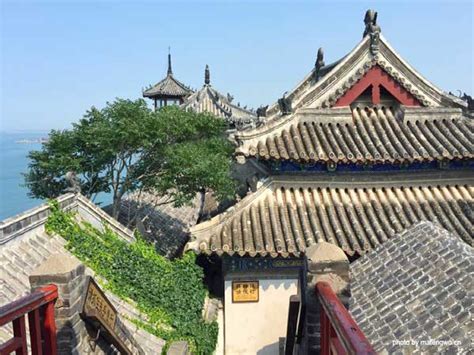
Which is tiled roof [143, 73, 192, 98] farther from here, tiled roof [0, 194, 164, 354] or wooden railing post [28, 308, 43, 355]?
wooden railing post [28, 308, 43, 355]

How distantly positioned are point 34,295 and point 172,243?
1311 centimetres

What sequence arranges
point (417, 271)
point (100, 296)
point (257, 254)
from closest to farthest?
point (417, 271) → point (100, 296) → point (257, 254)

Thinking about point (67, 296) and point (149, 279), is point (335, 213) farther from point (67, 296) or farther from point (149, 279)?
point (67, 296)

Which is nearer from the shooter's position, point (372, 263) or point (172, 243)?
point (372, 263)

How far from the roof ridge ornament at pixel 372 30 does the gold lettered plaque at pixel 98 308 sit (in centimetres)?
830

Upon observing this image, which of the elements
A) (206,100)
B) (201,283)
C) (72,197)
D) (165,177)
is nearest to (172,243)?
(165,177)

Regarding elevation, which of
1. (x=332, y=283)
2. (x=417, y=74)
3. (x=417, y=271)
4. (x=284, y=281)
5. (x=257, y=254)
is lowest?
(x=284, y=281)

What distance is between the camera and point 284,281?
374 inches

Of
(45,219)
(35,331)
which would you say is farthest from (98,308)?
(45,219)

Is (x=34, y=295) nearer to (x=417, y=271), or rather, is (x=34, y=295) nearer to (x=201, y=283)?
(x=417, y=271)

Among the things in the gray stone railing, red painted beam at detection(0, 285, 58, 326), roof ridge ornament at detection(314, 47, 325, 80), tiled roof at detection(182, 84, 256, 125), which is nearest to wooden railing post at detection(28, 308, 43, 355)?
red painted beam at detection(0, 285, 58, 326)

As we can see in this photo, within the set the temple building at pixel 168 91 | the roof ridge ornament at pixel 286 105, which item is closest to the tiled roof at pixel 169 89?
the temple building at pixel 168 91

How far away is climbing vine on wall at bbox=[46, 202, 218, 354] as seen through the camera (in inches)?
339

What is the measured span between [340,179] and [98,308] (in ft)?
20.7
